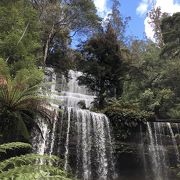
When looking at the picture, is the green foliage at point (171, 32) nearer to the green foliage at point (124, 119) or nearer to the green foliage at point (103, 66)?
the green foliage at point (103, 66)

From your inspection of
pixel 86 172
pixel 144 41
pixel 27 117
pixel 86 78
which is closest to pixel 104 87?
pixel 86 78

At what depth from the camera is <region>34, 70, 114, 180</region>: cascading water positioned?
1280cm

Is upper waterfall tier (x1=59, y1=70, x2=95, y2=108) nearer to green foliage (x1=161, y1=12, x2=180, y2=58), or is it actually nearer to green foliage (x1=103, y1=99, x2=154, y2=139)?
green foliage (x1=161, y1=12, x2=180, y2=58)

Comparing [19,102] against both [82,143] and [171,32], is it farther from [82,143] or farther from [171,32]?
[171,32]

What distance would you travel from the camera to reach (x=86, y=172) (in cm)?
1273

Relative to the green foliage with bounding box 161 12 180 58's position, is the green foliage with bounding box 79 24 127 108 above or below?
below

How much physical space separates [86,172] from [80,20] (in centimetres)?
1109

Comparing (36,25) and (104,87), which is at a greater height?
(36,25)

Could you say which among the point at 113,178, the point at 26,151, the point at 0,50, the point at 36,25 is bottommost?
the point at 113,178

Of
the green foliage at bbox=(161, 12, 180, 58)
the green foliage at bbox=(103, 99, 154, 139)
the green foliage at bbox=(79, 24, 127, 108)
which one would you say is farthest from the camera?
the green foliage at bbox=(161, 12, 180, 58)

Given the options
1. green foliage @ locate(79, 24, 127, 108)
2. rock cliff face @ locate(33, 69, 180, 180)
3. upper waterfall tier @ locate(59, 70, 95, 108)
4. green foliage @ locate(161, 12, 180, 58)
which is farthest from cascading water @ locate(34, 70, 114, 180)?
green foliage @ locate(161, 12, 180, 58)

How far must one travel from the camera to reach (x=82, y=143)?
1337 centimetres

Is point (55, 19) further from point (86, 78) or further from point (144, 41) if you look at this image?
point (144, 41)

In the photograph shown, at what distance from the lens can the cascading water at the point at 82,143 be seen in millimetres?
12805
